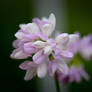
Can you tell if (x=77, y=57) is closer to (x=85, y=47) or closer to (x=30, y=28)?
(x=85, y=47)

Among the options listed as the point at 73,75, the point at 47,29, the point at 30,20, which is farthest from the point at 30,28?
the point at 30,20

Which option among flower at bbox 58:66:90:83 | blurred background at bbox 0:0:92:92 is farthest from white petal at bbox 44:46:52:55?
blurred background at bbox 0:0:92:92

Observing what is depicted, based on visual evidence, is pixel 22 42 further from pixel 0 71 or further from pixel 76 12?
pixel 76 12

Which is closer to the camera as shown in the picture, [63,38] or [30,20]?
[63,38]

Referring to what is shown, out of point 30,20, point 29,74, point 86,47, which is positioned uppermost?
point 30,20

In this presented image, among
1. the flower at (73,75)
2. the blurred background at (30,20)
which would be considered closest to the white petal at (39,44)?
the flower at (73,75)

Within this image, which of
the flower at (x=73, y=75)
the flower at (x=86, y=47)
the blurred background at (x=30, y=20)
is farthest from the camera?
the blurred background at (x=30, y=20)

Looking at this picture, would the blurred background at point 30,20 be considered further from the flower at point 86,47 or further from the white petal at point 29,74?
the white petal at point 29,74

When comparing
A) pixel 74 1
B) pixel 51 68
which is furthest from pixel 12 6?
pixel 51 68

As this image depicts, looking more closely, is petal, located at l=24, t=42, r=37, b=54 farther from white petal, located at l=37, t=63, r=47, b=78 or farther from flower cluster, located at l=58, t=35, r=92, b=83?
flower cluster, located at l=58, t=35, r=92, b=83
